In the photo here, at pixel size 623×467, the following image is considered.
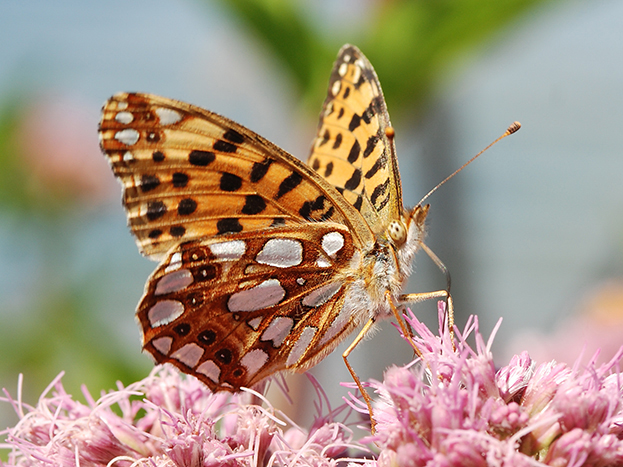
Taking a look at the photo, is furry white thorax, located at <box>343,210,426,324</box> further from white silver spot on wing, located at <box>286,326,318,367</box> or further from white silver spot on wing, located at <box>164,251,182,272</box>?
white silver spot on wing, located at <box>164,251,182,272</box>

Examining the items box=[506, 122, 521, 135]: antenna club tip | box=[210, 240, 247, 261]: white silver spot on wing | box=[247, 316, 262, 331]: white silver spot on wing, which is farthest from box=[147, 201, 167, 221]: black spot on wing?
box=[506, 122, 521, 135]: antenna club tip

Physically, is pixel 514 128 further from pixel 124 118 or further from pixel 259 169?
pixel 124 118

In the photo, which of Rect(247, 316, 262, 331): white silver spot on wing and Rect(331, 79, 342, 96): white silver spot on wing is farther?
Rect(331, 79, 342, 96): white silver spot on wing

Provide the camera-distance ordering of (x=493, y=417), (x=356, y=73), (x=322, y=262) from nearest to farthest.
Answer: (x=493, y=417)
(x=322, y=262)
(x=356, y=73)

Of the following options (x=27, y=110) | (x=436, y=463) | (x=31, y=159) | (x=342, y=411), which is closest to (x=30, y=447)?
(x=342, y=411)

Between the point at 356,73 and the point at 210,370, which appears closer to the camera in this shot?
the point at 210,370

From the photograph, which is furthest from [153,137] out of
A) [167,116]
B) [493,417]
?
[493,417]
